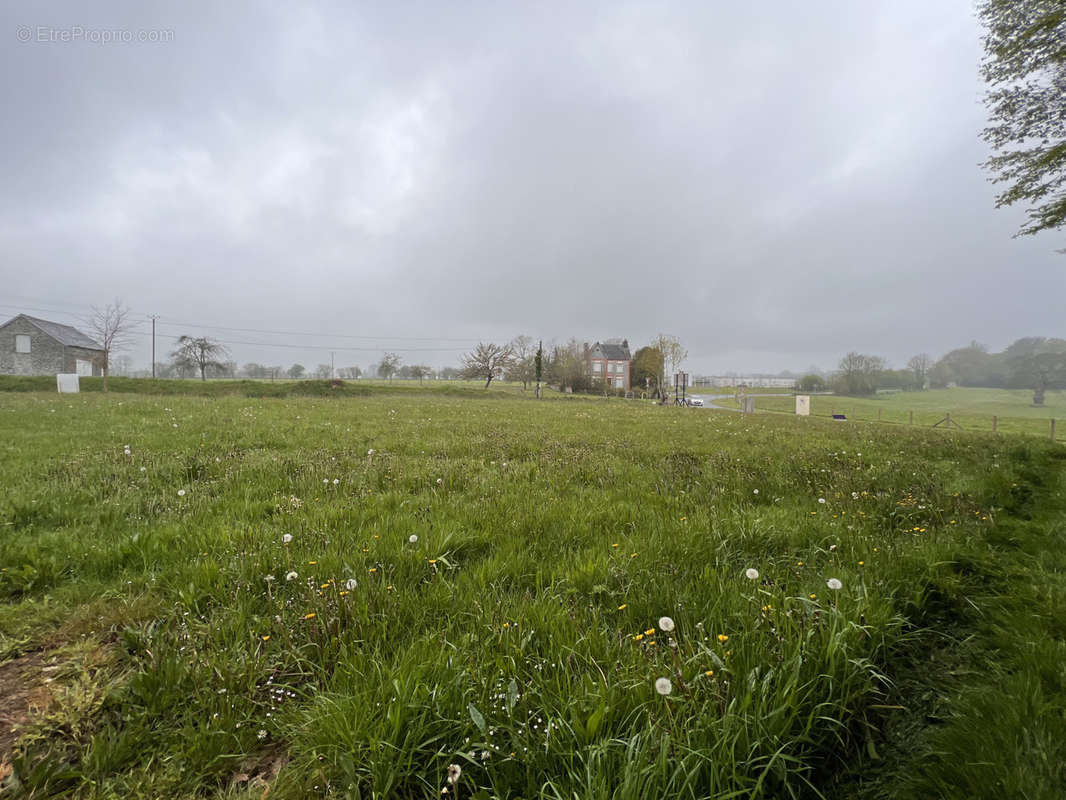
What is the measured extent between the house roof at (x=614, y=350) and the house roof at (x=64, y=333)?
8862 centimetres

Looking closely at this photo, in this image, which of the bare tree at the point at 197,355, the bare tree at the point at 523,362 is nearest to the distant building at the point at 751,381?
the bare tree at the point at 523,362

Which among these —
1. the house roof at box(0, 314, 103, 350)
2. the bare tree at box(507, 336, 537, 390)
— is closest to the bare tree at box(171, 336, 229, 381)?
the house roof at box(0, 314, 103, 350)

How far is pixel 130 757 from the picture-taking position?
177 centimetres

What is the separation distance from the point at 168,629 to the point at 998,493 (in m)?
9.23

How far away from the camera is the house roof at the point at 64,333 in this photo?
5462cm

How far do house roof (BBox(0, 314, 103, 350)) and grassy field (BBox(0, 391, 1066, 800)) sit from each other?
244 ft

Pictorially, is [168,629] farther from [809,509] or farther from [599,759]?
[809,509]

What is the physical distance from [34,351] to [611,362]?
316 ft

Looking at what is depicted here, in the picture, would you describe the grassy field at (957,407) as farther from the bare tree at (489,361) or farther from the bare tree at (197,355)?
the bare tree at (197,355)

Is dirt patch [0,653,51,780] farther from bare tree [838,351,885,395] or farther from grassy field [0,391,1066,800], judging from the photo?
bare tree [838,351,885,395]

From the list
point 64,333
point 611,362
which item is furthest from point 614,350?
point 64,333

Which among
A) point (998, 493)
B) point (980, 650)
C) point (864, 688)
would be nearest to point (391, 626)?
point (864, 688)

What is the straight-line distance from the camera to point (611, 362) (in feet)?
324

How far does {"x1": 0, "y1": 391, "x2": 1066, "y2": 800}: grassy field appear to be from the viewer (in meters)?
1.66
